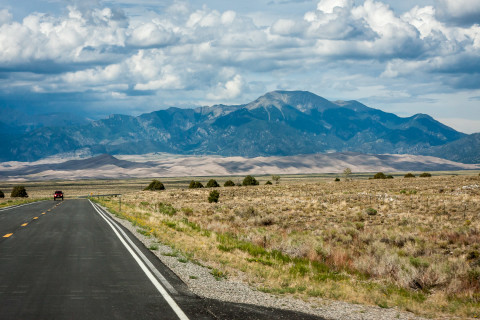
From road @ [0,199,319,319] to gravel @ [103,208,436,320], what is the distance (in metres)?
0.36

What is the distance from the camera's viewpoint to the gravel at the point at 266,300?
851 cm

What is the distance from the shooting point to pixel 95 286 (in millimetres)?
9805

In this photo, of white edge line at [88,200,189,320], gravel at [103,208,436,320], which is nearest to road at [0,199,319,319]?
white edge line at [88,200,189,320]

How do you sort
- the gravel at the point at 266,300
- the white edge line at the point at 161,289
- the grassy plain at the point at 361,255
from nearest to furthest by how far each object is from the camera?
the white edge line at the point at 161,289 < the gravel at the point at 266,300 < the grassy plain at the point at 361,255

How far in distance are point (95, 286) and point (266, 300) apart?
3536 millimetres

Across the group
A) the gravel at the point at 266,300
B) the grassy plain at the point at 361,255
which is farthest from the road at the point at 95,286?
the grassy plain at the point at 361,255

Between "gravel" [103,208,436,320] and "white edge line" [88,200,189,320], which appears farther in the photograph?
"gravel" [103,208,436,320]

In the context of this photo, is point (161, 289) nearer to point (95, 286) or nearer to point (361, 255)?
point (95, 286)

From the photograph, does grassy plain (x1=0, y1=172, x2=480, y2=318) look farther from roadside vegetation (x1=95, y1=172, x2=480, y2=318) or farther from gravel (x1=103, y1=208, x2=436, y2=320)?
gravel (x1=103, y1=208, x2=436, y2=320)

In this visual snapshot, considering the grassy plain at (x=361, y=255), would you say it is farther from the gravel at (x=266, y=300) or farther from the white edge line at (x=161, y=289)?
the white edge line at (x=161, y=289)

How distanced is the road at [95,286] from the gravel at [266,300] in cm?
36

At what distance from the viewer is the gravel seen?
8508 mm

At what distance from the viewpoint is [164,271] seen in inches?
464

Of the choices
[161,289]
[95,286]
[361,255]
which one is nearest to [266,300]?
[161,289]
